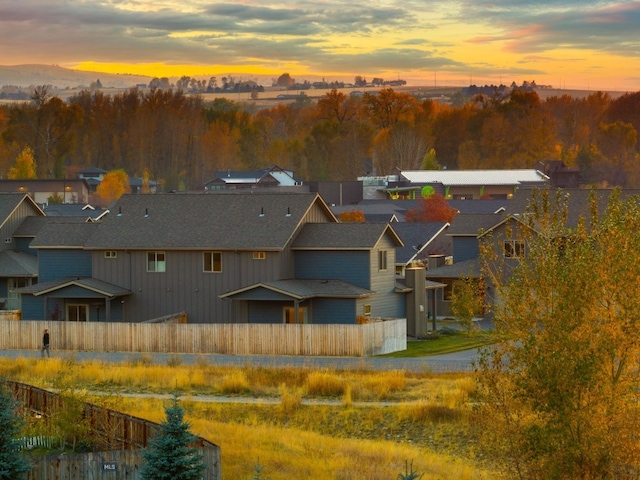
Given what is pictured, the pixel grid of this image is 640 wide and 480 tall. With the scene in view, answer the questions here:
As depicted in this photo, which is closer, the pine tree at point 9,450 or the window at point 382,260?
the pine tree at point 9,450

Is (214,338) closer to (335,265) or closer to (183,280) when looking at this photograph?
(183,280)

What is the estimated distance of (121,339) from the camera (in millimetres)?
55750

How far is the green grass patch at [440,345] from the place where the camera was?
55.1m

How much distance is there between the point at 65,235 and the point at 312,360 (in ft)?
64.1

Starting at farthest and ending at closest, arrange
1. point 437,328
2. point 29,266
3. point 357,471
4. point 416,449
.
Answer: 1. point 29,266
2. point 437,328
3. point 416,449
4. point 357,471

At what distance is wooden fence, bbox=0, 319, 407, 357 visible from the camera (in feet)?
176

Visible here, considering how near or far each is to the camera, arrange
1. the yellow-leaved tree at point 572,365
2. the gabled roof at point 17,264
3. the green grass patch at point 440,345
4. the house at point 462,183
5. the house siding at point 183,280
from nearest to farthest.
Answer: the yellow-leaved tree at point 572,365
the green grass patch at point 440,345
the house siding at point 183,280
the gabled roof at point 17,264
the house at point 462,183

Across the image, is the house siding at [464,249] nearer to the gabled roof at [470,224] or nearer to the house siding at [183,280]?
the gabled roof at [470,224]

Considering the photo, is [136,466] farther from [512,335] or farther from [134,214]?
[134,214]

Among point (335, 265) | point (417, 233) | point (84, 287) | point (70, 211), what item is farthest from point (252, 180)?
point (335, 265)

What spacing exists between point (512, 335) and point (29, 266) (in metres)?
49.4

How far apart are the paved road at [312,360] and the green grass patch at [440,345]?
1149 millimetres

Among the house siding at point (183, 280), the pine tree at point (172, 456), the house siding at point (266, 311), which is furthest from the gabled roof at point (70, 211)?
the pine tree at point (172, 456)

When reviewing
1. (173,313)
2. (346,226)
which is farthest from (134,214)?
(346,226)
